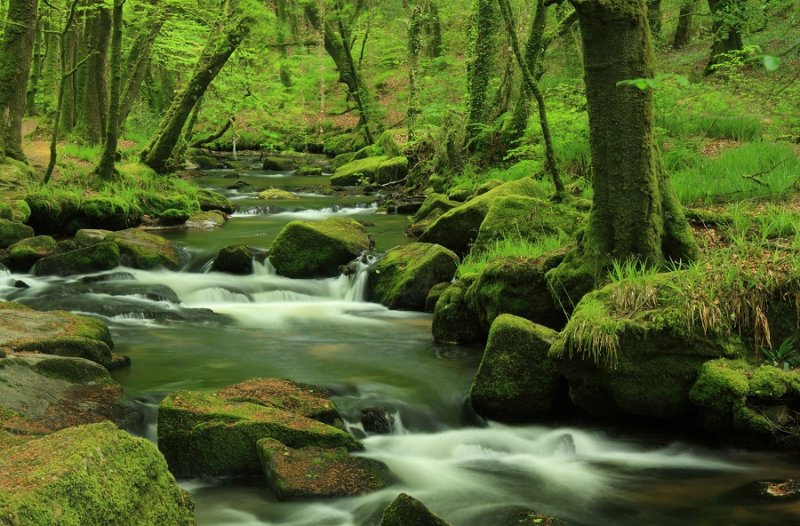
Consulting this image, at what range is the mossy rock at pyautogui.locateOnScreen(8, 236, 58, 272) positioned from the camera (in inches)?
475

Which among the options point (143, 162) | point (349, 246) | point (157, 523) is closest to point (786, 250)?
point (157, 523)

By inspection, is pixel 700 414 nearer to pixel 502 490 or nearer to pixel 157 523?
pixel 502 490

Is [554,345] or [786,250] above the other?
[786,250]

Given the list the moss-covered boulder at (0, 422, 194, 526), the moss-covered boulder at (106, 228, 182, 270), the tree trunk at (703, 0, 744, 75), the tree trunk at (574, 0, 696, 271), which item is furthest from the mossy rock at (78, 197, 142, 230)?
the tree trunk at (703, 0, 744, 75)

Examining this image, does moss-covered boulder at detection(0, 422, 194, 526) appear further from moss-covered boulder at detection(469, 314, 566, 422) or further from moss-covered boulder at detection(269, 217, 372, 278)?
moss-covered boulder at detection(269, 217, 372, 278)

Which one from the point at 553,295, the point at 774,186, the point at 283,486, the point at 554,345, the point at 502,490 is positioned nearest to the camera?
the point at 283,486

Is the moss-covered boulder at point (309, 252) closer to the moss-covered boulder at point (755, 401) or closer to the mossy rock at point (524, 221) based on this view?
the mossy rock at point (524, 221)

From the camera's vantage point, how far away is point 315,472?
5.24m

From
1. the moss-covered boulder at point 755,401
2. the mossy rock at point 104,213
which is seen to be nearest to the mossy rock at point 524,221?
the moss-covered boulder at point 755,401

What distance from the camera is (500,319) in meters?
6.74

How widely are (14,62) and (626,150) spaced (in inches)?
510

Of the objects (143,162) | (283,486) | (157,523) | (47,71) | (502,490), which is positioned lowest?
(502,490)

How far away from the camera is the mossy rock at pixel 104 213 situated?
14602 millimetres

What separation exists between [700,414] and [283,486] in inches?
137
